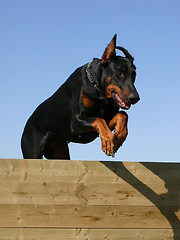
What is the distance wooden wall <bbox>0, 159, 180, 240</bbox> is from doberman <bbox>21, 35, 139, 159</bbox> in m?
0.29

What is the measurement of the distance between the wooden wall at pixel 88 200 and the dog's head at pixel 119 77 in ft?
2.13

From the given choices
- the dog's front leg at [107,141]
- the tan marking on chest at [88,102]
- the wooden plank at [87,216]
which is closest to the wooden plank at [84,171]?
the dog's front leg at [107,141]

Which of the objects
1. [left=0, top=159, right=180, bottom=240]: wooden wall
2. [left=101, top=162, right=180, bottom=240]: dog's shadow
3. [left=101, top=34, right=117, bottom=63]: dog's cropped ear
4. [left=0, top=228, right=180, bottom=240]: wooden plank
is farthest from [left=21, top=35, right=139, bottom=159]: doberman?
[left=0, top=228, right=180, bottom=240]: wooden plank

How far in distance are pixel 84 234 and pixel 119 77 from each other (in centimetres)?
155

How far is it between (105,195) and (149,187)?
0.42m

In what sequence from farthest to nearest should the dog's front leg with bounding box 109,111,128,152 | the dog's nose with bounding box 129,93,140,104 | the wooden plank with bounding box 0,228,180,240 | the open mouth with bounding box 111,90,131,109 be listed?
1. the open mouth with bounding box 111,90,131,109
2. the dog's nose with bounding box 129,93,140,104
3. the dog's front leg with bounding box 109,111,128,152
4. the wooden plank with bounding box 0,228,180,240

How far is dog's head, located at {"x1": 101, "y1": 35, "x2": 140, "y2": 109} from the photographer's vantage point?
364 cm

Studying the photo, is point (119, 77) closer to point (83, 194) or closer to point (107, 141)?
point (107, 141)

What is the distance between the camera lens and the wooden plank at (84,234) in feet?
9.89

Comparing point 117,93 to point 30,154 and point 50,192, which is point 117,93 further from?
point 30,154

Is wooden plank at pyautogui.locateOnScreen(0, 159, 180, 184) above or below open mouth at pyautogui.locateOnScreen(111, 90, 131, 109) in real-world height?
below

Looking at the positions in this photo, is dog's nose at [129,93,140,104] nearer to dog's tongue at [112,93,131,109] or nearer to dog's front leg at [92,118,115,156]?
dog's tongue at [112,93,131,109]

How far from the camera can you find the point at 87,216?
318cm

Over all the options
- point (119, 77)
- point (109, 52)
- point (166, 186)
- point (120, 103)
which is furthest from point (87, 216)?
point (109, 52)
